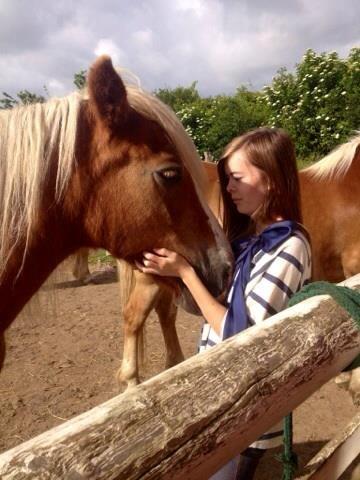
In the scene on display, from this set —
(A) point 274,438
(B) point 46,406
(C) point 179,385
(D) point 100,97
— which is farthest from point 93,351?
(C) point 179,385

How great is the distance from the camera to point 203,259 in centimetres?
157

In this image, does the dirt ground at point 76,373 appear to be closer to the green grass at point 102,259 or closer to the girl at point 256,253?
the girl at point 256,253

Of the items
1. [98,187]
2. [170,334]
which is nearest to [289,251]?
[98,187]

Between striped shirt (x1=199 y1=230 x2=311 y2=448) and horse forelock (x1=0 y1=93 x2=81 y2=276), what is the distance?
75 centimetres

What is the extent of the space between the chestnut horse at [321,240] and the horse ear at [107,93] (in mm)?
2007

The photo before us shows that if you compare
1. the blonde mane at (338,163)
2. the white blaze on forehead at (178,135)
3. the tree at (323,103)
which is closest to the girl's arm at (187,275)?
the white blaze on forehead at (178,135)

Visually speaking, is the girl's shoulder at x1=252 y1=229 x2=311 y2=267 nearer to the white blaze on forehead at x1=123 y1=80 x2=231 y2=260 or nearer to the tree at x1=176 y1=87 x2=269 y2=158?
the white blaze on forehead at x1=123 y1=80 x2=231 y2=260

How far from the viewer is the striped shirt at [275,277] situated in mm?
1374

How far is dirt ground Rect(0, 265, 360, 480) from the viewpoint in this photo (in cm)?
281

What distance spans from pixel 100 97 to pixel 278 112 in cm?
1176

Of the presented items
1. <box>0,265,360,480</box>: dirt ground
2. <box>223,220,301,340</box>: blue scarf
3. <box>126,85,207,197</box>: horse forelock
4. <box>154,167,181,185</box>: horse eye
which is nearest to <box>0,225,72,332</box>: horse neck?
<box>0,265,360,480</box>: dirt ground

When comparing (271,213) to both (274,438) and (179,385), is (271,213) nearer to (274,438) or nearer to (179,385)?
(274,438)

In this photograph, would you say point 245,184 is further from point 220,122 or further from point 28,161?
point 220,122

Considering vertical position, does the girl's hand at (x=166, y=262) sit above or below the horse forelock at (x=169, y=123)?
below
